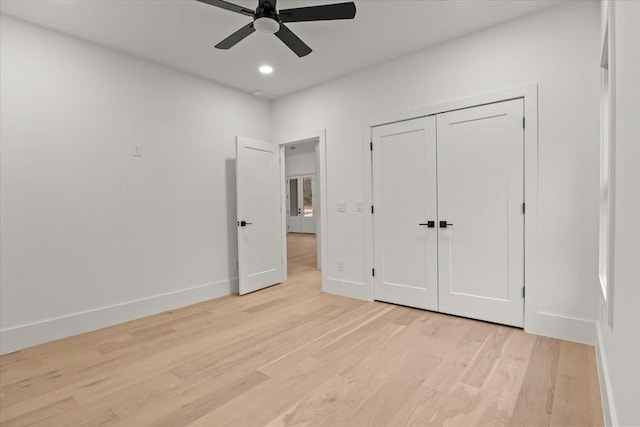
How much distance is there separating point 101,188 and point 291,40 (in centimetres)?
237

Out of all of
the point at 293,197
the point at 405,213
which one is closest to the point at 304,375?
the point at 405,213

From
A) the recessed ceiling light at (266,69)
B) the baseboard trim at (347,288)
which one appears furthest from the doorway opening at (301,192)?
the recessed ceiling light at (266,69)

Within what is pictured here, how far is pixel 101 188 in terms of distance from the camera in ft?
10.4

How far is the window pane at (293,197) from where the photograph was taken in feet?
38.0

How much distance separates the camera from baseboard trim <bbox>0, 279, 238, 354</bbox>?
2.65 metres

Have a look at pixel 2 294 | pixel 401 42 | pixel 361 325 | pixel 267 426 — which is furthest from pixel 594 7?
pixel 2 294

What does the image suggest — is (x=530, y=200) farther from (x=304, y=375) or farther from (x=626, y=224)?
(x=304, y=375)

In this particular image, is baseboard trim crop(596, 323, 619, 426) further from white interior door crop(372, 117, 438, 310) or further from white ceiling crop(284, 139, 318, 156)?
white ceiling crop(284, 139, 318, 156)

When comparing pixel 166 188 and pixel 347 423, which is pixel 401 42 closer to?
pixel 166 188

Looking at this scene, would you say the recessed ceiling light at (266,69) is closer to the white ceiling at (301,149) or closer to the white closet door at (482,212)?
the white closet door at (482,212)

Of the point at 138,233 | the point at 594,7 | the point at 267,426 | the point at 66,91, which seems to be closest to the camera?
the point at 267,426

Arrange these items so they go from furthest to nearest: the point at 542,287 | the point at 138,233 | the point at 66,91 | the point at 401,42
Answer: the point at 138,233 < the point at 401,42 < the point at 66,91 < the point at 542,287

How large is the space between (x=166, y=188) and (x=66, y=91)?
4.14 ft

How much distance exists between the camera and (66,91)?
2949 millimetres
